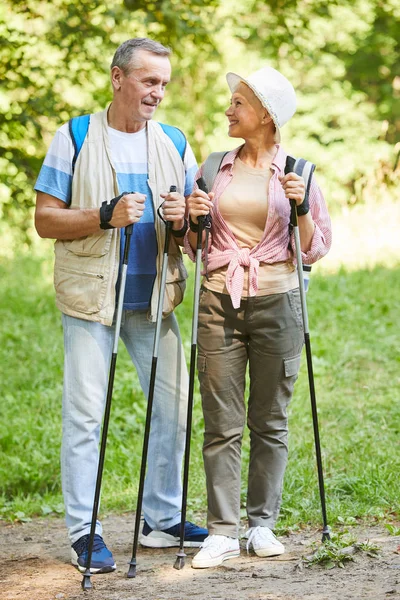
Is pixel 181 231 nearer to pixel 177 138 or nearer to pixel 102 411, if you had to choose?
pixel 177 138

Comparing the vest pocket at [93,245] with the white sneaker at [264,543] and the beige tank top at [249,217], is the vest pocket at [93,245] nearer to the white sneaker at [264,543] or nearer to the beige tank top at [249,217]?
the beige tank top at [249,217]

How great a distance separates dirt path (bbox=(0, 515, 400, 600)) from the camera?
336cm

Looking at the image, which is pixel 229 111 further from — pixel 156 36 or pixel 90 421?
pixel 156 36

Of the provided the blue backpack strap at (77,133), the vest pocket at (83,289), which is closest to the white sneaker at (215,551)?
the vest pocket at (83,289)

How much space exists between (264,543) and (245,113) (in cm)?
183

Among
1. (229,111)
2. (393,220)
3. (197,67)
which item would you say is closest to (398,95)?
(197,67)

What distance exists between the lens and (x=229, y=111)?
3.74 metres

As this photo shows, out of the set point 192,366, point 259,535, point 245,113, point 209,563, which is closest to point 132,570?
point 209,563

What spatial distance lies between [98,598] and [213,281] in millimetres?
1367

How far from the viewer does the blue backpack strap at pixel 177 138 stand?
13.1 feet

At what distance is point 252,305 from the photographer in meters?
3.74

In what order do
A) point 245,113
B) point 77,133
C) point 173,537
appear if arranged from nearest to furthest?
point 245,113 < point 77,133 < point 173,537

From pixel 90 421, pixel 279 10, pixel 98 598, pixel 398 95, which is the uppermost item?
pixel 398 95

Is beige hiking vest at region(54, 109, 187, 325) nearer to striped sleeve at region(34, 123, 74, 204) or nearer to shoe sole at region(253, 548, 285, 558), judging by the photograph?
striped sleeve at region(34, 123, 74, 204)
